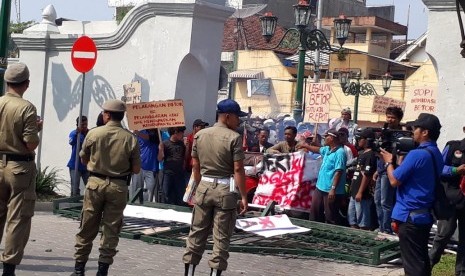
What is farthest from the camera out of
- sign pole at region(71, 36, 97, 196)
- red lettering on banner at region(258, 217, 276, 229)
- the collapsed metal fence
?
sign pole at region(71, 36, 97, 196)

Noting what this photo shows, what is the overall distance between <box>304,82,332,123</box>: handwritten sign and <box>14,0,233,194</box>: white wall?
5.89 feet

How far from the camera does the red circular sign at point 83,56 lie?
1583cm

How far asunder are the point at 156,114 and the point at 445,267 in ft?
18.7

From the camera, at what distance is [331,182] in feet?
45.6

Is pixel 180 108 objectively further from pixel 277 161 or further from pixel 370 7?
pixel 370 7

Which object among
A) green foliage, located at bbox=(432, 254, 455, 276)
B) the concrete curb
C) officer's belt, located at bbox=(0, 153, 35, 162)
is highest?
officer's belt, located at bbox=(0, 153, 35, 162)

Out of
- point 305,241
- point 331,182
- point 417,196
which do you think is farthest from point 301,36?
point 417,196

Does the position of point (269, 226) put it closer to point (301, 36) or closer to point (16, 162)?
point (16, 162)

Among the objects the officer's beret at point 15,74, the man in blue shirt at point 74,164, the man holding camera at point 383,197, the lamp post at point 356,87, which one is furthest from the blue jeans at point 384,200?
the lamp post at point 356,87

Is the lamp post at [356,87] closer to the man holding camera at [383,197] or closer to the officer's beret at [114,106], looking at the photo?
the man holding camera at [383,197]

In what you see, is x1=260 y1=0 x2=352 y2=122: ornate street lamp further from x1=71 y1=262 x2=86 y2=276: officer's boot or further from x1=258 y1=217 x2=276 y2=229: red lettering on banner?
x1=71 y1=262 x2=86 y2=276: officer's boot

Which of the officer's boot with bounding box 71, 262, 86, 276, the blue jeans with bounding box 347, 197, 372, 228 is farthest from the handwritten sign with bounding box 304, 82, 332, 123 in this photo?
the officer's boot with bounding box 71, 262, 86, 276

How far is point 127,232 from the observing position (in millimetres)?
12438

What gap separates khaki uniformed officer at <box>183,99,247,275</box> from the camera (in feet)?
29.8
